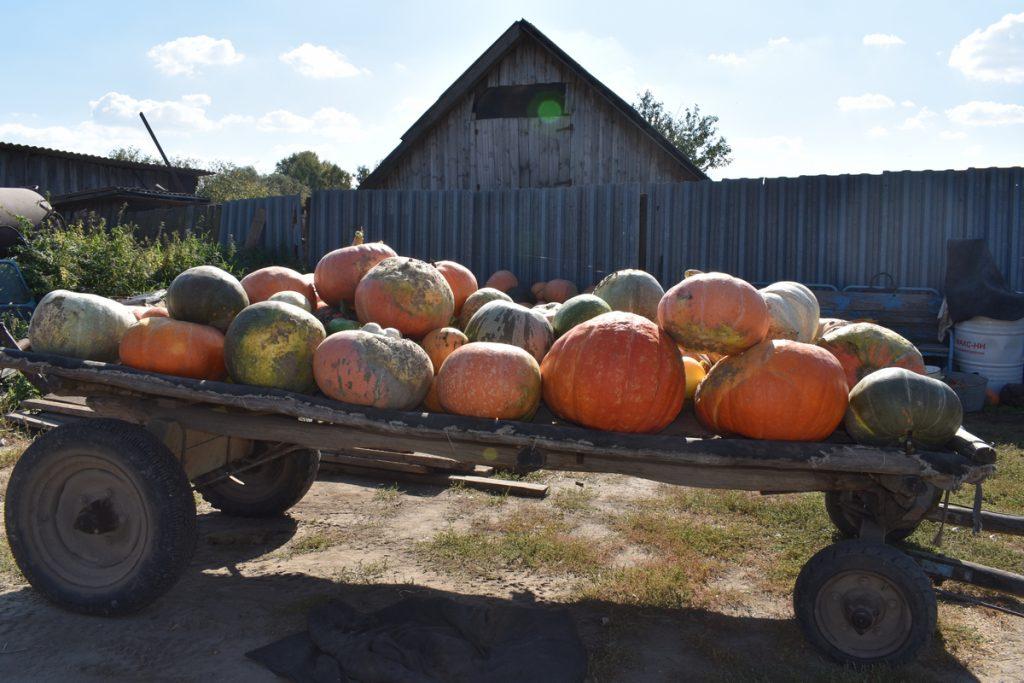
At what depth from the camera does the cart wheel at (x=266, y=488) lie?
16.2ft

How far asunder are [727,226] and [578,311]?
6655mm

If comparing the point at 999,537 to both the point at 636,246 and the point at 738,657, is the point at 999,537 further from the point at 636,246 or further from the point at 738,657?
the point at 636,246

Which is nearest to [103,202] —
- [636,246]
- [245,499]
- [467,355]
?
[636,246]

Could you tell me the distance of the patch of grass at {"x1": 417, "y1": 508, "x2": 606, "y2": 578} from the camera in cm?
429

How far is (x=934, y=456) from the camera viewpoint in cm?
291

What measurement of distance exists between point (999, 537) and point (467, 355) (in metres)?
3.96

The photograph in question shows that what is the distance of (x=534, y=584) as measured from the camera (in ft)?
13.4

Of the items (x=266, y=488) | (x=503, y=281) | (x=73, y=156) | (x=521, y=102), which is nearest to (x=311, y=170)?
(x=73, y=156)

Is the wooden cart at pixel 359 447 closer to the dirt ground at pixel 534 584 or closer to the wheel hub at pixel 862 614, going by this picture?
the wheel hub at pixel 862 614

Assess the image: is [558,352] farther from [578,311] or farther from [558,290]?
[558,290]

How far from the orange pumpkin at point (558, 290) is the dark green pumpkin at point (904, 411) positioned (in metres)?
7.09

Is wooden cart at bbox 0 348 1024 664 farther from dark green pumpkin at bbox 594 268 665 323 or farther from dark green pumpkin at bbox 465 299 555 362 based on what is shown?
dark green pumpkin at bbox 594 268 665 323

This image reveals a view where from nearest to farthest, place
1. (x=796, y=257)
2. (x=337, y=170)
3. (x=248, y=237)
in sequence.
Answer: (x=796, y=257) < (x=248, y=237) < (x=337, y=170)

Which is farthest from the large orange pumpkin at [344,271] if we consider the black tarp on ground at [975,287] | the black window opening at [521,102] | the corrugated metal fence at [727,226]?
the black window opening at [521,102]
